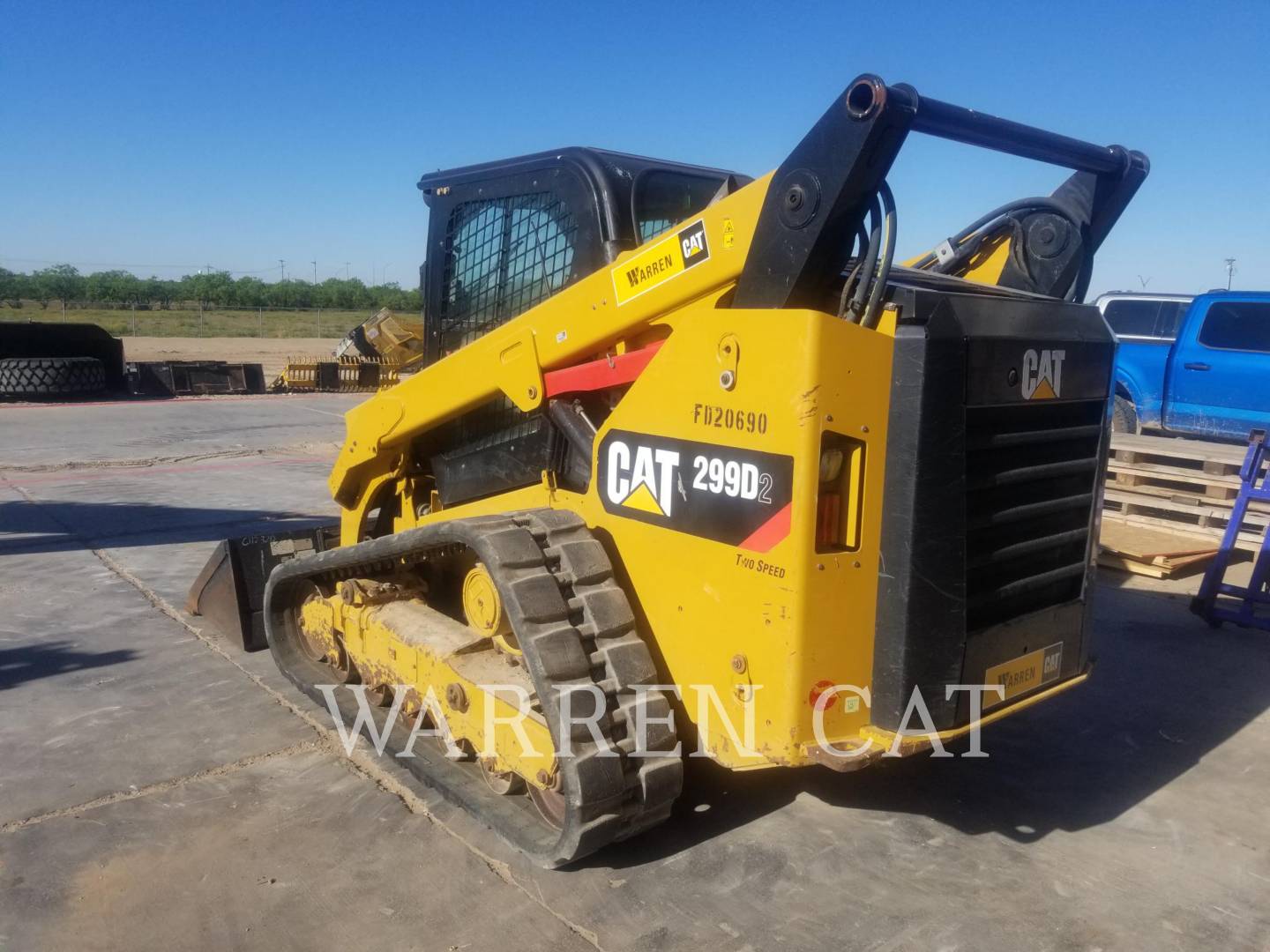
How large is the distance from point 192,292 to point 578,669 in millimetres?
70579

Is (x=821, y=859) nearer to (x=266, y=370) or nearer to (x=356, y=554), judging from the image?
(x=356, y=554)

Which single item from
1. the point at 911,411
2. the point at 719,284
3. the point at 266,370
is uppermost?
the point at 719,284

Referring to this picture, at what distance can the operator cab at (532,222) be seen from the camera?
3623 millimetres

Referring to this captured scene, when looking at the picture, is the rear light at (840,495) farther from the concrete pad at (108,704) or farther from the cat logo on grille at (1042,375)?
the concrete pad at (108,704)

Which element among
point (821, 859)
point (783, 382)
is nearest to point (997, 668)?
point (821, 859)

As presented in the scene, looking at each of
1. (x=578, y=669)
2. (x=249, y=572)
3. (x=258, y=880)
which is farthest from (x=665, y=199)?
(x=249, y=572)

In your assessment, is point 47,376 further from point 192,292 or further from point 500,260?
point 192,292

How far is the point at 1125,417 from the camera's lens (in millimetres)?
10867

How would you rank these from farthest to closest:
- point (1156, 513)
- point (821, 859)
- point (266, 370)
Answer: point (266, 370), point (1156, 513), point (821, 859)

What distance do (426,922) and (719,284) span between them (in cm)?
211

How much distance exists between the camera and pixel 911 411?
273 cm

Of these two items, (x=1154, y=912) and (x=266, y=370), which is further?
(x=266, y=370)

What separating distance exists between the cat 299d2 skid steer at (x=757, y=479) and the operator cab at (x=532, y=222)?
2cm

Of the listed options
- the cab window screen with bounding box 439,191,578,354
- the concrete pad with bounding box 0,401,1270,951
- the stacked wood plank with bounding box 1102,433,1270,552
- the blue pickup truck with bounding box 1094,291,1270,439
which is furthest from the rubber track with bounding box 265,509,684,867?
the blue pickup truck with bounding box 1094,291,1270,439
